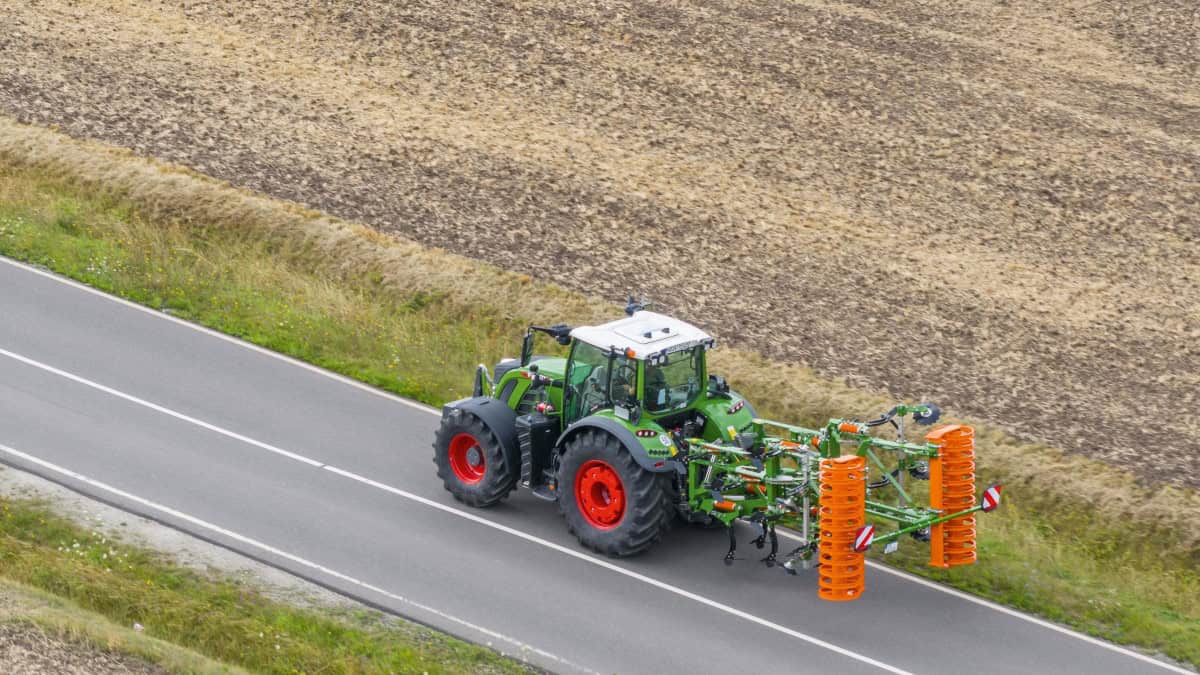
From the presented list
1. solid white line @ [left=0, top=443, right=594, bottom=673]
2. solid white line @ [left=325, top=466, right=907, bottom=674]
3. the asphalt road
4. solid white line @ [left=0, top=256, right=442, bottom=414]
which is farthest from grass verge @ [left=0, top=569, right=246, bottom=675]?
solid white line @ [left=0, top=256, right=442, bottom=414]

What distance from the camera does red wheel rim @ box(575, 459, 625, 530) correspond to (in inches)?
673

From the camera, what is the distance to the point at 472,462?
18.5m

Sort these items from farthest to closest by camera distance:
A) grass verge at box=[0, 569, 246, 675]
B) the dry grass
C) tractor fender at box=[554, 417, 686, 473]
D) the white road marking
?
the dry grass, tractor fender at box=[554, 417, 686, 473], the white road marking, grass verge at box=[0, 569, 246, 675]

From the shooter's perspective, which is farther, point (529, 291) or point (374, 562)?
point (529, 291)

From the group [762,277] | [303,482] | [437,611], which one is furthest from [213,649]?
[762,277]

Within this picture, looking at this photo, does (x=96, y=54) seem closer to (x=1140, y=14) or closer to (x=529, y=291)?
(x=529, y=291)

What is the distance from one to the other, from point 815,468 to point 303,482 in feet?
22.9

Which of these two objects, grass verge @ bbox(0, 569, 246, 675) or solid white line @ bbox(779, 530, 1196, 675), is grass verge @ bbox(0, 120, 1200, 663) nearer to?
solid white line @ bbox(779, 530, 1196, 675)

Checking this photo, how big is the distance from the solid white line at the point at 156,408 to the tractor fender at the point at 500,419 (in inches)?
109

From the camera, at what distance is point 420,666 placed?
49.3ft

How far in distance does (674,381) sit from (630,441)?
3.66ft

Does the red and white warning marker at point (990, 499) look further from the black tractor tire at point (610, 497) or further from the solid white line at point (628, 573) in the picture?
the black tractor tire at point (610, 497)

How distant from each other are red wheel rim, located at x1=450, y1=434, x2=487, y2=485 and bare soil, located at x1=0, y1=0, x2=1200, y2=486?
6220mm

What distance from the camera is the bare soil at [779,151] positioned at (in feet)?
78.1
